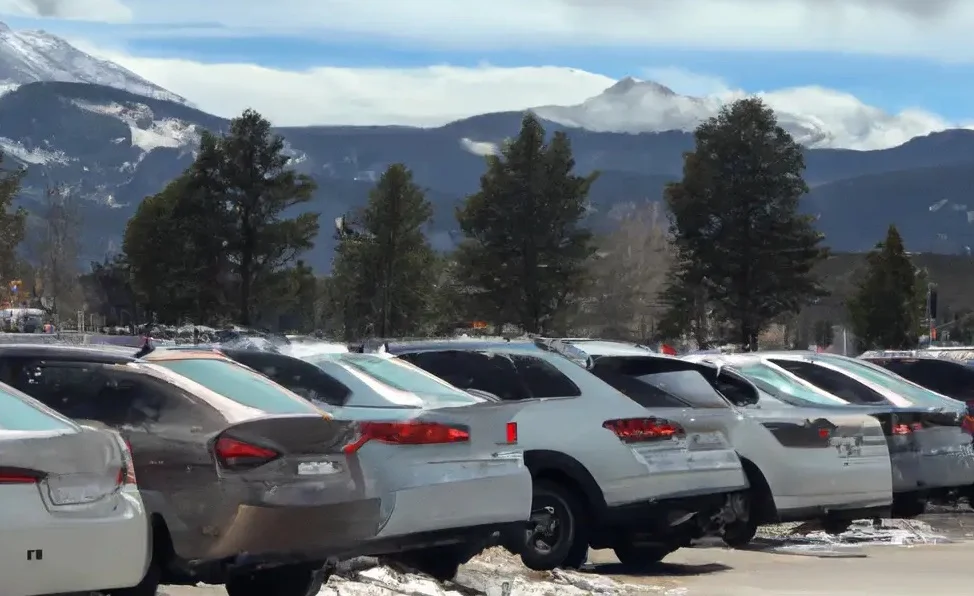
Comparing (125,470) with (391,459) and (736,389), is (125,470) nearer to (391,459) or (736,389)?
(391,459)

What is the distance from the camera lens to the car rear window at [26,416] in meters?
6.70

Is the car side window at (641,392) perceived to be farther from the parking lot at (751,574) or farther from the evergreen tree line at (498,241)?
Answer: the evergreen tree line at (498,241)

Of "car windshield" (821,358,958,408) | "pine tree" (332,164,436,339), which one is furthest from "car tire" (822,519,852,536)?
"pine tree" (332,164,436,339)

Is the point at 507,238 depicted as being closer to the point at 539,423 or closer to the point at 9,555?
the point at 539,423

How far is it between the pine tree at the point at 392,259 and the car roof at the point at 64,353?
66.0 m

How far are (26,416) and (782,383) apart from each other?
381 inches

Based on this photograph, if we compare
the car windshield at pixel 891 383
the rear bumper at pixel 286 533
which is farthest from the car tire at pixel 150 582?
the car windshield at pixel 891 383

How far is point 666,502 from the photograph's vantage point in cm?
1174

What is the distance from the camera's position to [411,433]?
30.5ft

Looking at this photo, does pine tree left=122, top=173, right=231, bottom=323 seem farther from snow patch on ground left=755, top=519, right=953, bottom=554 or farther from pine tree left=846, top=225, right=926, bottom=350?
snow patch on ground left=755, top=519, right=953, bottom=554

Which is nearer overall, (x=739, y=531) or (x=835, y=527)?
(x=739, y=531)

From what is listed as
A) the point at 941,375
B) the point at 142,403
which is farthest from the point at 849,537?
the point at 142,403

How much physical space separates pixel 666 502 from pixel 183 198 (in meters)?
64.6

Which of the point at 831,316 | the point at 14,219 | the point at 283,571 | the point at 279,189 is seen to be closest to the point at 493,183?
the point at 279,189
